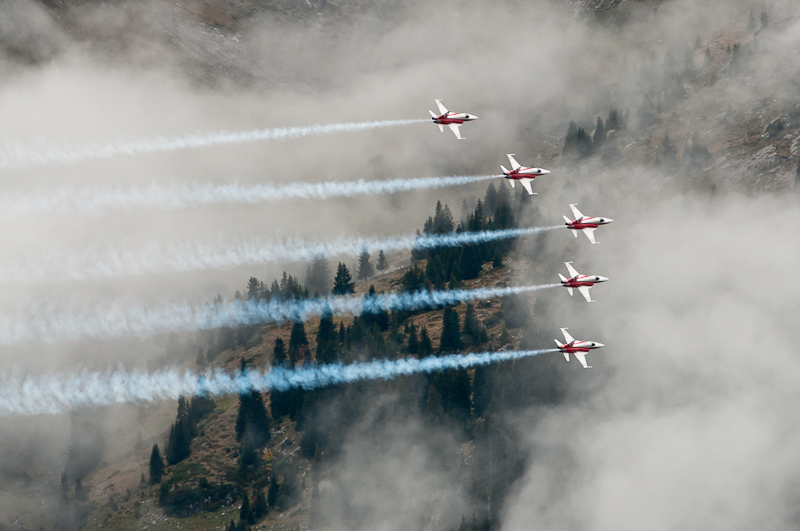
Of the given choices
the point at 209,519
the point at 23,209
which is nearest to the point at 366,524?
the point at 209,519

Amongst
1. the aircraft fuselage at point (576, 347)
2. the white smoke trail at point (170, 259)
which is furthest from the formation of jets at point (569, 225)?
the white smoke trail at point (170, 259)

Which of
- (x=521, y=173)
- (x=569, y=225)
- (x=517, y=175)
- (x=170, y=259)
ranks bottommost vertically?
(x=170, y=259)

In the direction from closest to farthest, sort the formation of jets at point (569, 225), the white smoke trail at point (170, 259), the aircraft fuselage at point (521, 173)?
1. the white smoke trail at point (170, 259)
2. the formation of jets at point (569, 225)
3. the aircraft fuselage at point (521, 173)

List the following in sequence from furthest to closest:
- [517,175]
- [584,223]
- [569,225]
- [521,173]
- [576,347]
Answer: [584,223] < [569,225] < [521,173] < [517,175] < [576,347]

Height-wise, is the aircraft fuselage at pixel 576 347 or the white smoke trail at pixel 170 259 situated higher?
the white smoke trail at pixel 170 259

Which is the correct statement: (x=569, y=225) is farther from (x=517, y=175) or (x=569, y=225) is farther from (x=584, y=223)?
(x=517, y=175)

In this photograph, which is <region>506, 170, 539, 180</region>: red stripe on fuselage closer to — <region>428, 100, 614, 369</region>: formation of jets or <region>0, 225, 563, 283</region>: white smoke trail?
<region>428, 100, 614, 369</region>: formation of jets

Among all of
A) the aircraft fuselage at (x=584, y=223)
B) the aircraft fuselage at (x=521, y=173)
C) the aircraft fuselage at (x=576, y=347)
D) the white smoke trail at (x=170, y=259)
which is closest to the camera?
the white smoke trail at (x=170, y=259)

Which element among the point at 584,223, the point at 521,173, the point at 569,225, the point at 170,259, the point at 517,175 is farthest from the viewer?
the point at 584,223

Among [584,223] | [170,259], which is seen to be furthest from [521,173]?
[170,259]

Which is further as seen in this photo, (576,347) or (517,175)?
(517,175)

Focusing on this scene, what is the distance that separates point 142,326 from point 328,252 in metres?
34.8

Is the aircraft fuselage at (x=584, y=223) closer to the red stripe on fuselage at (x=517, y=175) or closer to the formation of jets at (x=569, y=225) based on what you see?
the formation of jets at (x=569, y=225)

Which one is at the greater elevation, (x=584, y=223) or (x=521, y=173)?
(x=521, y=173)
